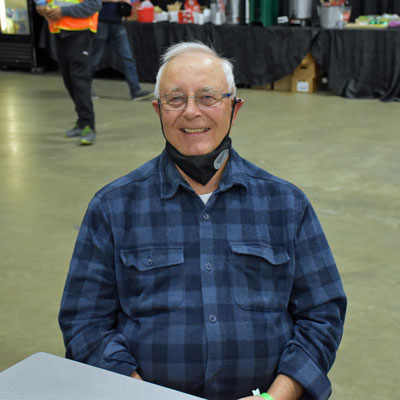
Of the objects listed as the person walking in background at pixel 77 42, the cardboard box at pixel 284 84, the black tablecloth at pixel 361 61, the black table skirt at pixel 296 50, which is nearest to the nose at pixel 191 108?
the person walking in background at pixel 77 42

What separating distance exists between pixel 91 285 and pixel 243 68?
21.0 feet

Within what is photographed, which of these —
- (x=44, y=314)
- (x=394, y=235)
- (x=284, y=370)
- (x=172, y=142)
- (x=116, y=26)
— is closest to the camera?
(x=284, y=370)

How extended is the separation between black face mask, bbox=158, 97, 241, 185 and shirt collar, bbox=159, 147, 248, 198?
0.8 inches

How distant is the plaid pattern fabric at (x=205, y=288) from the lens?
1391mm

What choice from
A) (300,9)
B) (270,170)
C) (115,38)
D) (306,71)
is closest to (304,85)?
(306,71)

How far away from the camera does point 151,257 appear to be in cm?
141

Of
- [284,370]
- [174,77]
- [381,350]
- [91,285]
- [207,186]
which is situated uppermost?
[174,77]

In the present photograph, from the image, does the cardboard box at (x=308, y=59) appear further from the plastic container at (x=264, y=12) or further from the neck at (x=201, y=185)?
the neck at (x=201, y=185)

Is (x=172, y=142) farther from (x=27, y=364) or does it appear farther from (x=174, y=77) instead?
(x=27, y=364)

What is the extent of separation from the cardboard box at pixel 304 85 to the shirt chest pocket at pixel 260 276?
6015 millimetres

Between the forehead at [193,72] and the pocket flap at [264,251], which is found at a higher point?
the forehead at [193,72]

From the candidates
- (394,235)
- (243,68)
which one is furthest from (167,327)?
(243,68)

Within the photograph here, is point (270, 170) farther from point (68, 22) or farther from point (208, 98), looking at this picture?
point (208, 98)

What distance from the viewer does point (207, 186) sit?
4.95 ft
